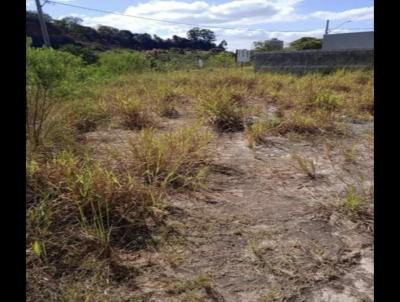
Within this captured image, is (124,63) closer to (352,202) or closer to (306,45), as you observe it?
(352,202)

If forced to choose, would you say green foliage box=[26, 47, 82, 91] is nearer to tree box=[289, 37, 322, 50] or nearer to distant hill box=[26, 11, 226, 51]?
tree box=[289, 37, 322, 50]

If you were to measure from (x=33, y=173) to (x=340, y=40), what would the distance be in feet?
71.7

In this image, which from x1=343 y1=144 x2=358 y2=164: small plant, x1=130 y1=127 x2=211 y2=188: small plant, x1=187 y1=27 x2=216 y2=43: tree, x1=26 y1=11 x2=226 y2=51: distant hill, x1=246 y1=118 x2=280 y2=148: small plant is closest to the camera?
x1=130 y1=127 x2=211 y2=188: small plant

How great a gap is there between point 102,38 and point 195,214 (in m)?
34.6

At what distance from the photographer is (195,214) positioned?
220cm

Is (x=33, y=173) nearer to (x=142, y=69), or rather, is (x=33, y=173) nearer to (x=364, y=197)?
(x=364, y=197)

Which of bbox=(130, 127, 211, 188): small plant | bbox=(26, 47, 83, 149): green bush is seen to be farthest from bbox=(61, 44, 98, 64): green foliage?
bbox=(130, 127, 211, 188): small plant

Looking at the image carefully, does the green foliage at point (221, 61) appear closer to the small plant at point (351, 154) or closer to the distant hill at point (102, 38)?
the small plant at point (351, 154)

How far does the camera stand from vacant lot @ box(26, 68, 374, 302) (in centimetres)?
163

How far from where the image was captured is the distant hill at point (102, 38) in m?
29.9

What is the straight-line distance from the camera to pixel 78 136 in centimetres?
349

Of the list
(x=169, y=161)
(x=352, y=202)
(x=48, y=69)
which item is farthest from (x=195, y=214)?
(x=48, y=69)

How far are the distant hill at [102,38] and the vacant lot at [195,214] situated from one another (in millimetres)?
26806

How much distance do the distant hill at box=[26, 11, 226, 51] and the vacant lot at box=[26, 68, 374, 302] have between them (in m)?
26.8
